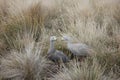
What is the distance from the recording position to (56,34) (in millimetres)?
5320

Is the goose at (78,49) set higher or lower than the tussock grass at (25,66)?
higher

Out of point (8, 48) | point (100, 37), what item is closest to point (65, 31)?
point (100, 37)

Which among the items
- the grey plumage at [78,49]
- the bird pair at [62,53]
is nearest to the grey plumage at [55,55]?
the bird pair at [62,53]

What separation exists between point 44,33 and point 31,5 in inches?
34.8

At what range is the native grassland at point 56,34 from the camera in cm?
408

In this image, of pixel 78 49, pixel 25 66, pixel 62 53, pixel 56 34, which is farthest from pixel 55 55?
pixel 56 34

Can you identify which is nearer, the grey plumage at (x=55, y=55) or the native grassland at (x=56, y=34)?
the native grassland at (x=56, y=34)

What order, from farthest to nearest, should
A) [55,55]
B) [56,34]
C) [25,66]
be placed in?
1. [56,34]
2. [55,55]
3. [25,66]

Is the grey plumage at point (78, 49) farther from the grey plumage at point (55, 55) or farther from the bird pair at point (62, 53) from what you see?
the grey plumage at point (55, 55)

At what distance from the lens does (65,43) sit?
5.00 metres

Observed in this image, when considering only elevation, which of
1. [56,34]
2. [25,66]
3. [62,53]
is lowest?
[25,66]

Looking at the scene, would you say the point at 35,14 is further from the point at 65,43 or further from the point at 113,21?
the point at 113,21

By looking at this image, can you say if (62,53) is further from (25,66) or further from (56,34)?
(56,34)

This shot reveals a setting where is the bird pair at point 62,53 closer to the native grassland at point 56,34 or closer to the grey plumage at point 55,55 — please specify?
the grey plumage at point 55,55
